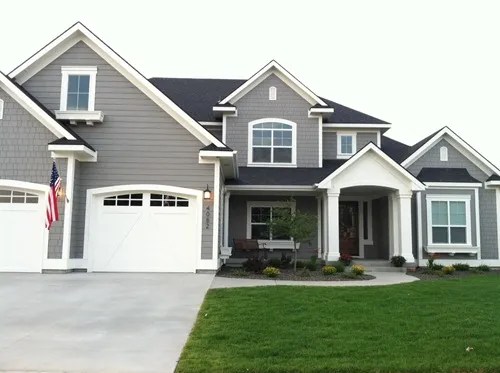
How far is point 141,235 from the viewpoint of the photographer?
46.8 feet

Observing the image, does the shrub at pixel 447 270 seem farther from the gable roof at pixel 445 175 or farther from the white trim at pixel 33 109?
the white trim at pixel 33 109

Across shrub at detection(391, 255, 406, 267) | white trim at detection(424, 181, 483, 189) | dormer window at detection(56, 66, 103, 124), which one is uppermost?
dormer window at detection(56, 66, 103, 124)

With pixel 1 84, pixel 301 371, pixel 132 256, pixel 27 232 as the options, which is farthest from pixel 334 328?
pixel 1 84

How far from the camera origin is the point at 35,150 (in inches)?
537

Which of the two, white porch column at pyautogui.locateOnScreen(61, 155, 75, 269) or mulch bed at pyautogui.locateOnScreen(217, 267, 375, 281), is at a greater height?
white porch column at pyautogui.locateOnScreen(61, 155, 75, 269)

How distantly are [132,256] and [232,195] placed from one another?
5.67m

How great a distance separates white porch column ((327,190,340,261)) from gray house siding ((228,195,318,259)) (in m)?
2.03

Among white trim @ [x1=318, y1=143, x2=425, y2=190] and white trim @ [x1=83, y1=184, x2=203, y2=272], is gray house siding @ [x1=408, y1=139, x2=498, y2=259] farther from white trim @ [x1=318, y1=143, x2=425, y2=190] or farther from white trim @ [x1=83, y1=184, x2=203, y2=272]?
white trim @ [x1=83, y1=184, x2=203, y2=272]

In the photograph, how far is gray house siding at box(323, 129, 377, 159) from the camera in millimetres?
20031

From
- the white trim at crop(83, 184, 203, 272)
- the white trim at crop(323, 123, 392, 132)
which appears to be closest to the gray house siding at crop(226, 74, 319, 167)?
the white trim at crop(323, 123, 392, 132)

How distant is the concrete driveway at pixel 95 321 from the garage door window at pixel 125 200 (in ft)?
8.58

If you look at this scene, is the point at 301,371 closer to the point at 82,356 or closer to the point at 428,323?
the point at 82,356

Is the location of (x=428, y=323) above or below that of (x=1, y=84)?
below

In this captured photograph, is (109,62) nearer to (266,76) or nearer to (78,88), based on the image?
(78,88)
